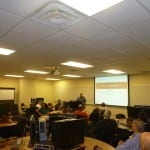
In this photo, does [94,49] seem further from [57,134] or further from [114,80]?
[114,80]

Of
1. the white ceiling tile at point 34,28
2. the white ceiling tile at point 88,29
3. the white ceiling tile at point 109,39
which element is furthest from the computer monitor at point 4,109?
the white ceiling tile at point 88,29

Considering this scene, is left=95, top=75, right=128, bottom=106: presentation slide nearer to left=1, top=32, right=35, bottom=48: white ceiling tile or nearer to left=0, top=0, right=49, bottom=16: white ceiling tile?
left=1, top=32, right=35, bottom=48: white ceiling tile

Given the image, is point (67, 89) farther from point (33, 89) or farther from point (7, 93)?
point (7, 93)

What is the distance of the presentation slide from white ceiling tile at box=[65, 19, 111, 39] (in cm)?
642

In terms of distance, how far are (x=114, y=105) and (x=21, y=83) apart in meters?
5.88

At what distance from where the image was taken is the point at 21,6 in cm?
216

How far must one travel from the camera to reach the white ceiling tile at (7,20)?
241 centimetres

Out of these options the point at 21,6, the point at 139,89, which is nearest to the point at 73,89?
the point at 139,89

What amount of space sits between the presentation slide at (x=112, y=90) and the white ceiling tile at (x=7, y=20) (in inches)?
288

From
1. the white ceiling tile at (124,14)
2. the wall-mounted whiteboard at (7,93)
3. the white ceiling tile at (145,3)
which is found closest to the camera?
the white ceiling tile at (145,3)

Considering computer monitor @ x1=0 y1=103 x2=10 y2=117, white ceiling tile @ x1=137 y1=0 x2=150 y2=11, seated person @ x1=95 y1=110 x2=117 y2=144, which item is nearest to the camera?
white ceiling tile @ x1=137 y1=0 x2=150 y2=11

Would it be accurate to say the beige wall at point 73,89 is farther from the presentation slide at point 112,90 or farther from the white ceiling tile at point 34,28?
the white ceiling tile at point 34,28

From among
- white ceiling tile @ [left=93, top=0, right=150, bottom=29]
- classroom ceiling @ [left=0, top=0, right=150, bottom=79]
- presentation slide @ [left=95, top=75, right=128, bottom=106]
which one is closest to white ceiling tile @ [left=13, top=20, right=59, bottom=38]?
classroom ceiling @ [left=0, top=0, right=150, bottom=79]

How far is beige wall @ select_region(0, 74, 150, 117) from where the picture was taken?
28.0 ft
